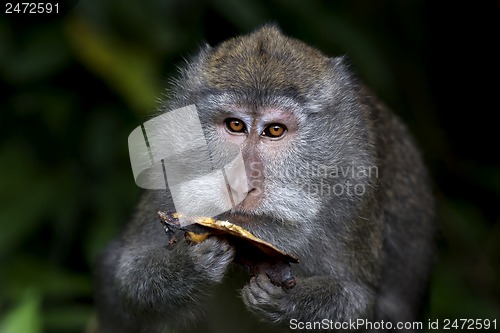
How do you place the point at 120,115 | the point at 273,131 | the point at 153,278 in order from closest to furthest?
the point at 273,131
the point at 153,278
the point at 120,115

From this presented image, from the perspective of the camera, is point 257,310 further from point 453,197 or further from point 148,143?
point 453,197

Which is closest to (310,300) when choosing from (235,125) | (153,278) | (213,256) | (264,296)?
(264,296)

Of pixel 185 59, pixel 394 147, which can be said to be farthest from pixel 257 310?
pixel 394 147

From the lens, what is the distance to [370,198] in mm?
4984

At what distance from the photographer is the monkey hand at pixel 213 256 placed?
13.4ft

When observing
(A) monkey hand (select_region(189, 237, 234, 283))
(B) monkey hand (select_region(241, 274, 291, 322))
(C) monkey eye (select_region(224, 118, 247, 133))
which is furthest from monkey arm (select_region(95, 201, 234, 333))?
(C) monkey eye (select_region(224, 118, 247, 133))

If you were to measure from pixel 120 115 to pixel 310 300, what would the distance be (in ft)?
11.8

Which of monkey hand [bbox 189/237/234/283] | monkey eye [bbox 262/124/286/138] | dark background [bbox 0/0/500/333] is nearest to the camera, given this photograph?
monkey hand [bbox 189/237/234/283]

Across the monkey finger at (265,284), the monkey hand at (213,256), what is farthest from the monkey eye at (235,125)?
the monkey finger at (265,284)

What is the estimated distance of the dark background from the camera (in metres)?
6.81

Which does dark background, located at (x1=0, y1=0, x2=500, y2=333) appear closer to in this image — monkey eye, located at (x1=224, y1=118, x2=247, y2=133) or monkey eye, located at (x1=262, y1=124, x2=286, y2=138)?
monkey eye, located at (x1=224, y1=118, x2=247, y2=133)

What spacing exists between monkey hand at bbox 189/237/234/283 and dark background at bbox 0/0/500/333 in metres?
2.58

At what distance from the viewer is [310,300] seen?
4328 mm

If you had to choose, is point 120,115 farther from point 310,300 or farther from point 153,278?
point 310,300
